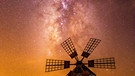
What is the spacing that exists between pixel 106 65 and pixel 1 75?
14104 millimetres

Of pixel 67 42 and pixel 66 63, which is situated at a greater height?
pixel 67 42

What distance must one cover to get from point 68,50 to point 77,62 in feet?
6.67

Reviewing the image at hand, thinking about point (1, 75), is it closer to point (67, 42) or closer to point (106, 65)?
point (67, 42)

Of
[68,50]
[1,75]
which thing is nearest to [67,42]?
[68,50]

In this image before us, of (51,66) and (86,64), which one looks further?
(51,66)

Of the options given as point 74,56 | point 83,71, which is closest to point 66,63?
point 74,56

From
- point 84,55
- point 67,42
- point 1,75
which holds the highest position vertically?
point 67,42

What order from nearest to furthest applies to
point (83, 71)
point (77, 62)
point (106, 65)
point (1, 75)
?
1. point (83, 71)
2. point (77, 62)
3. point (106, 65)
4. point (1, 75)

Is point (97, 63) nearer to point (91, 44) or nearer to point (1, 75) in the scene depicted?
point (91, 44)

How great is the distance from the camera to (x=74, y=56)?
64.1 feet

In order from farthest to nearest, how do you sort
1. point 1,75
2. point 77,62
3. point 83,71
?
1. point 1,75
2. point 77,62
3. point 83,71

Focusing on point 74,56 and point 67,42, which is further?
point 67,42

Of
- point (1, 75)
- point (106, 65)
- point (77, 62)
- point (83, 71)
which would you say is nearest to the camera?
point (83, 71)

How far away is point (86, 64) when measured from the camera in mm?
19312
